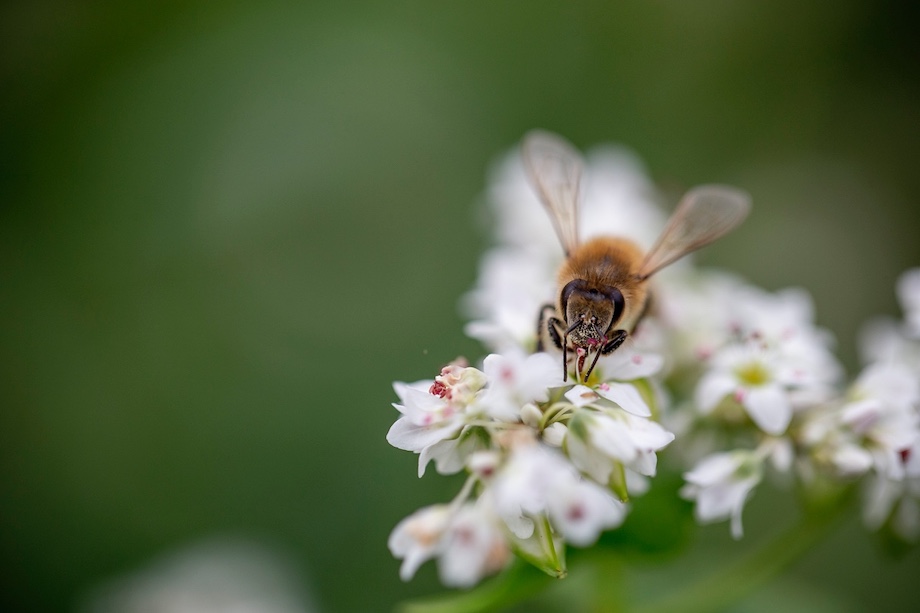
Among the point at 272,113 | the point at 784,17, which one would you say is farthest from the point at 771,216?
the point at 272,113

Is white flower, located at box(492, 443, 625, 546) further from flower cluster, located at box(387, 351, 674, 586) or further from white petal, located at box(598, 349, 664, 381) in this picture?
white petal, located at box(598, 349, 664, 381)

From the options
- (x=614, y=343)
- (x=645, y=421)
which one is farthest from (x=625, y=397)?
(x=614, y=343)

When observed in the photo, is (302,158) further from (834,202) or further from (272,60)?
(834,202)

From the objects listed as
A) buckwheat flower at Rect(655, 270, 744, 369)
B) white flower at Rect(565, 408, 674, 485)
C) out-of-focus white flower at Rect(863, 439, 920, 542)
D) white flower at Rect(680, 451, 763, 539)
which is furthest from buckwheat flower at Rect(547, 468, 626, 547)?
out-of-focus white flower at Rect(863, 439, 920, 542)

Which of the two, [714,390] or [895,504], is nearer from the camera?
[714,390]

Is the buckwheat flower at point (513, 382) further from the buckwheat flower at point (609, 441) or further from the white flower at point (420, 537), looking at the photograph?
the white flower at point (420, 537)

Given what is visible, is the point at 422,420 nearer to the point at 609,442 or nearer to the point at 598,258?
the point at 609,442

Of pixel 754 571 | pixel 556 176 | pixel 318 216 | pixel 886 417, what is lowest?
pixel 754 571
